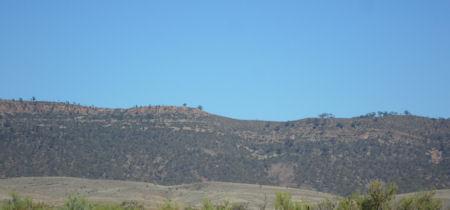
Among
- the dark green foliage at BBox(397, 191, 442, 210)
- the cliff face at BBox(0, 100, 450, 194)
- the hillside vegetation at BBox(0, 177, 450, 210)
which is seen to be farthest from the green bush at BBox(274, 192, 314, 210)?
the cliff face at BBox(0, 100, 450, 194)

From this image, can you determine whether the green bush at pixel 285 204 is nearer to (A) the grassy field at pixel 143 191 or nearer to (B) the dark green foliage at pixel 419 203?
(B) the dark green foliage at pixel 419 203

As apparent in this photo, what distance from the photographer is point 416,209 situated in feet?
141

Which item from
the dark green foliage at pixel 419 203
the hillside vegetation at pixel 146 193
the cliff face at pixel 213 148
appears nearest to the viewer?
the dark green foliage at pixel 419 203

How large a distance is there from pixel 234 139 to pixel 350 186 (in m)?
22.6

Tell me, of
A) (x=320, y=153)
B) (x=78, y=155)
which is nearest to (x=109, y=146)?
(x=78, y=155)

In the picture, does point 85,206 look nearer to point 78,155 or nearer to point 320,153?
point 78,155

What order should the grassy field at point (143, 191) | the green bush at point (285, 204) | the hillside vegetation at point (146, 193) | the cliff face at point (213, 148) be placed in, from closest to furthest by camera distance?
the green bush at point (285, 204) < the hillside vegetation at point (146, 193) < the grassy field at point (143, 191) < the cliff face at point (213, 148)

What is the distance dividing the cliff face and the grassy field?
7551 millimetres

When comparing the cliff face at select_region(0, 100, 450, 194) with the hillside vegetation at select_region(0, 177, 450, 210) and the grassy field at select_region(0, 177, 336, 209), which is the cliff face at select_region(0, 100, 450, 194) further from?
the hillside vegetation at select_region(0, 177, 450, 210)

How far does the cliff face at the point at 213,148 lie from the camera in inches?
3720

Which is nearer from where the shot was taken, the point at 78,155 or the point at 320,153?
the point at 78,155

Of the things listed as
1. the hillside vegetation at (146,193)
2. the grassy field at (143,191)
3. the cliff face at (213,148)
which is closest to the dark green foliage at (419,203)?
the hillside vegetation at (146,193)

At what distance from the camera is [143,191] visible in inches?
3221

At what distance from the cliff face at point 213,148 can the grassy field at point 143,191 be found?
24.8 feet
